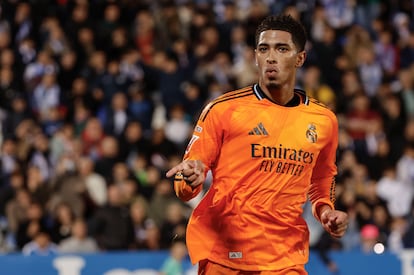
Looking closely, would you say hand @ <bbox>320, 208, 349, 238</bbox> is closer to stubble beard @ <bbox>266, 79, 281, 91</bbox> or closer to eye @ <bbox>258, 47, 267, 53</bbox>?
stubble beard @ <bbox>266, 79, 281, 91</bbox>

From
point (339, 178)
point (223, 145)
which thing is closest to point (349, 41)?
point (339, 178)

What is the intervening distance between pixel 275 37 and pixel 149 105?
30.3 ft

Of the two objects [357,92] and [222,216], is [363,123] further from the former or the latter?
[222,216]

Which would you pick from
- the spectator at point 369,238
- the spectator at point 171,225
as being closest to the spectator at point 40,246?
the spectator at point 171,225

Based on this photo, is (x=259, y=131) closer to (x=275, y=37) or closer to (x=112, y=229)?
(x=275, y=37)

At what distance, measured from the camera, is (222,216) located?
18.4 ft

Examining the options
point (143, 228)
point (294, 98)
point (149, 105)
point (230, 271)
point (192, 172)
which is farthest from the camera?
point (149, 105)

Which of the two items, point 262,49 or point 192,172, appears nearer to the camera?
point 192,172

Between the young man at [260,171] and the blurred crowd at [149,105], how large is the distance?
232 inches

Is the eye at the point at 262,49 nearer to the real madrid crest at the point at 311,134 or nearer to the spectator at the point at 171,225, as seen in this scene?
the real madrid crest at the point at 311,134

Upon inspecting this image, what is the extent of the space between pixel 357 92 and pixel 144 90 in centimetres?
319

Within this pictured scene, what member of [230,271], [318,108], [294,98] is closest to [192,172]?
[230,271]

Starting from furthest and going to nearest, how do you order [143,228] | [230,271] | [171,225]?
[143,228], [171,225], [230,271]

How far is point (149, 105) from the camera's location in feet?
48.4
